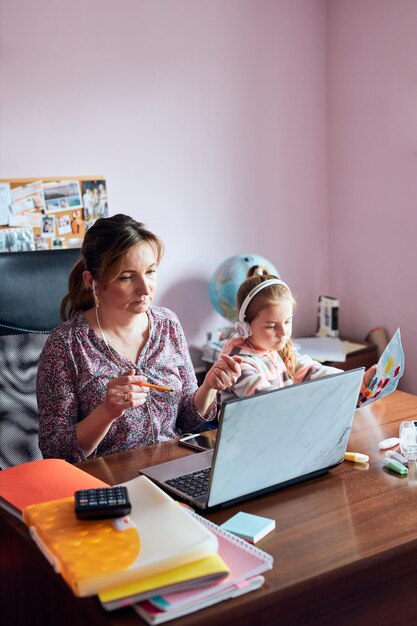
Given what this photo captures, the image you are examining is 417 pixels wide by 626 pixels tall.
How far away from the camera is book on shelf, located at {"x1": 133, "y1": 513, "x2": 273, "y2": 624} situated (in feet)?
3.26

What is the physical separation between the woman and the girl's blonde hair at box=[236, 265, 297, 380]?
22 centimetres

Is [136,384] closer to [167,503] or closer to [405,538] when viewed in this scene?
[167,503]

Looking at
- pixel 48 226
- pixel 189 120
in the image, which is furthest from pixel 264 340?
pixel 189 120

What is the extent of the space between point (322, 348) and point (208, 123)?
1.02 metres

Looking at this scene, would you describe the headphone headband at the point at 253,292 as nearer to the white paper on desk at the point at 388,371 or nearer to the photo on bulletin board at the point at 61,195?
the white paper on desk at the point at 388,371

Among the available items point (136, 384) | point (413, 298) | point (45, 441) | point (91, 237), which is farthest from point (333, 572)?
point (413, 298)

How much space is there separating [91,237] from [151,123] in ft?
4.22

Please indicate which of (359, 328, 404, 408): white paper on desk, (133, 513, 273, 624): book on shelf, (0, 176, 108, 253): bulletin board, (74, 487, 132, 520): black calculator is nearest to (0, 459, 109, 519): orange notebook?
(74, 487, 132, 520): black calculator

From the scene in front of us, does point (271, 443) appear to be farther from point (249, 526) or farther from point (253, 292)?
point (253, 292)

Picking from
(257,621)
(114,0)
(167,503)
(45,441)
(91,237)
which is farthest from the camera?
(114,0)

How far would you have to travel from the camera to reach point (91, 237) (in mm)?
1859

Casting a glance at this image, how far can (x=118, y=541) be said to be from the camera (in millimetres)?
1085

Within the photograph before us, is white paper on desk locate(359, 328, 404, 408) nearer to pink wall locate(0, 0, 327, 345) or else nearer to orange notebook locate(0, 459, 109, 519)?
orange notebook locate(0, 459, 109, 519)

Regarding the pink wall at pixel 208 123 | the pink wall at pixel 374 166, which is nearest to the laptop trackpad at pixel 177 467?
the pink wall at pixel 208 123
